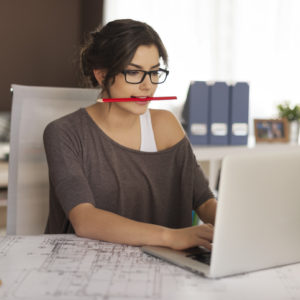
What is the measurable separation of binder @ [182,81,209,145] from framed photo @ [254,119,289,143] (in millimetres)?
414

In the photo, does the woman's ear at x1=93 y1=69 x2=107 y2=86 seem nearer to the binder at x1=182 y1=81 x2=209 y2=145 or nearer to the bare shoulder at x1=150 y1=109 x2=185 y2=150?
the bare shoulder at x1=150 y1=109 x2=185 y2=150

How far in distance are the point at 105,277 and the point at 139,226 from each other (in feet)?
0.80

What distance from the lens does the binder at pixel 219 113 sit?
2553 millimetres

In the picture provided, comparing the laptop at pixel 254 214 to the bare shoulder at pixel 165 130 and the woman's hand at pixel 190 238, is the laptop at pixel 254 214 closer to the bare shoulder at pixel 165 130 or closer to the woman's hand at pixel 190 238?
the woman's hand at pixel 190 238

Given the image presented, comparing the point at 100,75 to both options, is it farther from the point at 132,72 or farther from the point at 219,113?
the point at 219,113

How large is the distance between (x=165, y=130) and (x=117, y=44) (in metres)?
0.34

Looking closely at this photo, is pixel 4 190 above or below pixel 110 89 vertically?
below

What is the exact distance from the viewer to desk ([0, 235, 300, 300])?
82 centimetres

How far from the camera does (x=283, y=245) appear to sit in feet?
3.11

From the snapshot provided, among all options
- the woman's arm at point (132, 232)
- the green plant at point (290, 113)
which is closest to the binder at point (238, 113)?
the green plant at point (290, 113)

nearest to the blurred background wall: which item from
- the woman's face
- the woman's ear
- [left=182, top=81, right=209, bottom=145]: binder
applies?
[left=182, top=81, right=209, bottom=145]: binder

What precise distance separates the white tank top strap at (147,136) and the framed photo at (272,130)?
1415 millimetres

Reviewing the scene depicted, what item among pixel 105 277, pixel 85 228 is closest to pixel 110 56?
pixel 85 228

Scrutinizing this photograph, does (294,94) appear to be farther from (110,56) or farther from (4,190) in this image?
(110,56)
